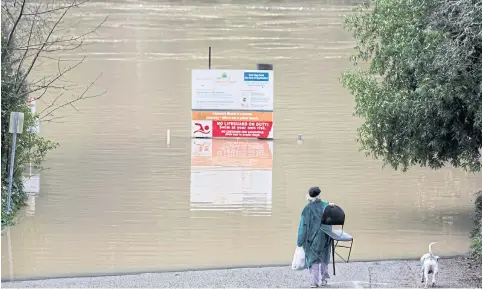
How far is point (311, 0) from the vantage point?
67.0 m

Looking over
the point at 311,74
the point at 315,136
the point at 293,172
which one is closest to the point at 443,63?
the point at 293,172

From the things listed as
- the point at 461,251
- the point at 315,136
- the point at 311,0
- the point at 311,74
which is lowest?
the point at 461,251

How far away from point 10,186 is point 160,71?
804 inches

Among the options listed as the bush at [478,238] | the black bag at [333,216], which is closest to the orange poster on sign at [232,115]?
the bush at [478,238]

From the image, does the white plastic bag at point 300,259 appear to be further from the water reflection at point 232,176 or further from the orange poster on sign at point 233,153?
the orange poster on sign at point 233,153

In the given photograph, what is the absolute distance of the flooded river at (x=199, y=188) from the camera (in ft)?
55.7

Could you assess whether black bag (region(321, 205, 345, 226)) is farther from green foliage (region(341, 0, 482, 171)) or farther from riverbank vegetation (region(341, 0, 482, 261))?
green foliage (region(341, 0, 482, 171))

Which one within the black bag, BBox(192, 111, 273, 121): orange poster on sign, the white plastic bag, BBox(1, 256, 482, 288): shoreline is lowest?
BBox(1, 256, 482, 288): shoreline

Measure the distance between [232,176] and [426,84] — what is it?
25.2 ft

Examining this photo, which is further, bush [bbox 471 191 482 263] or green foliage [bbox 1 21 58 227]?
green foliage [bbox 1 21 58 227]

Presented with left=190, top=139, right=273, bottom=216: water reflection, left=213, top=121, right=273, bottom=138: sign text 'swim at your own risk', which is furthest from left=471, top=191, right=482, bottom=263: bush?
left=213, top=121, right=273, bottom=138: sign text 'swim at your own risk'

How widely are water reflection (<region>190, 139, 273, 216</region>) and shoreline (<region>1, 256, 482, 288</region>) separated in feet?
17.9

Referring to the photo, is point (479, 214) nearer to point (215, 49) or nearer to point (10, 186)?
point (10, 186)

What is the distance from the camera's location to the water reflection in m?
20.6
